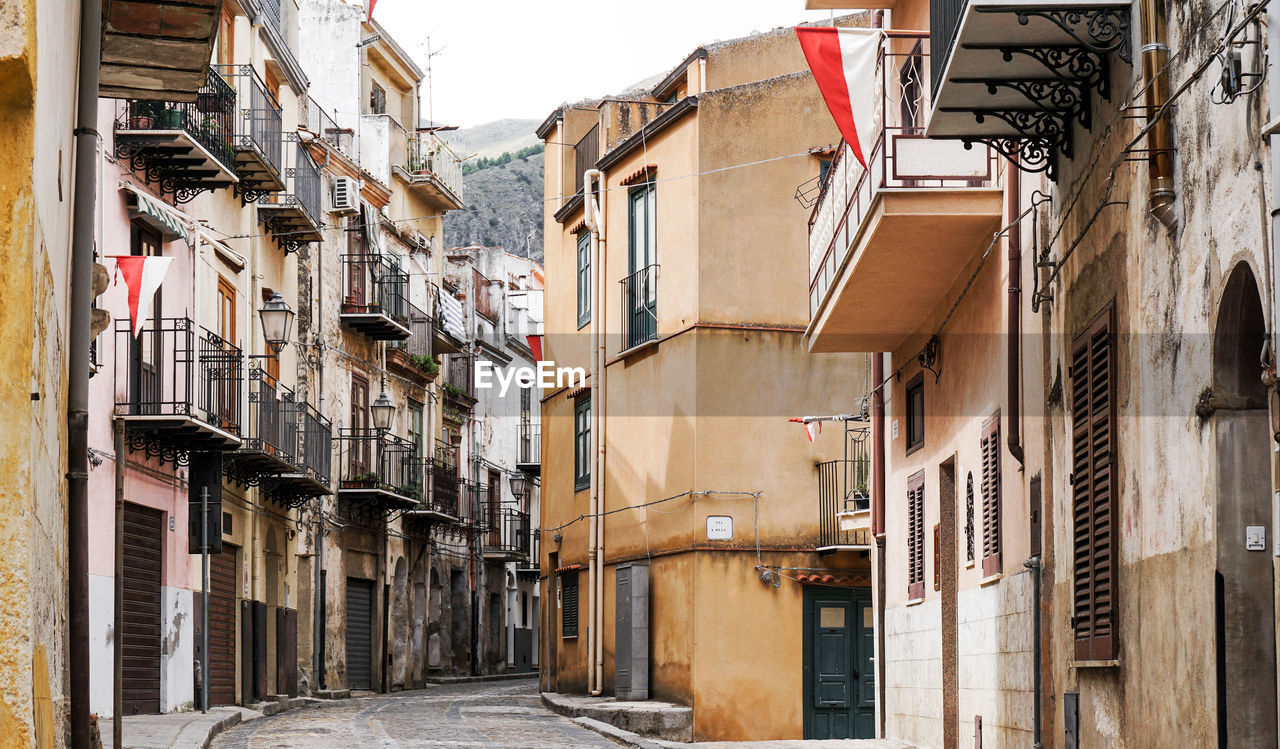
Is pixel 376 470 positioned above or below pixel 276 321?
below

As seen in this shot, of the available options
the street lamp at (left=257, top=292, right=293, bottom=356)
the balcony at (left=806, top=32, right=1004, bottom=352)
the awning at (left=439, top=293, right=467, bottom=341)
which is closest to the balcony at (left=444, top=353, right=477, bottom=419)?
the awning at (left=439, top=293, right=467, bottom=341)

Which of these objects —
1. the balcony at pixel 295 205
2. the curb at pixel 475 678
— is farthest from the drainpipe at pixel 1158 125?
the curb at pixel 475 678

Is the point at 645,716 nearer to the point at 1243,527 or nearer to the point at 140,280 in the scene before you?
the point at 140,280

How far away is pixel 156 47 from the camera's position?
958cm

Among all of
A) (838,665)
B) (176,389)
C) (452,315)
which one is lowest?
(838,665)

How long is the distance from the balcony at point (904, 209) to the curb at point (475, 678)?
86.0 ft

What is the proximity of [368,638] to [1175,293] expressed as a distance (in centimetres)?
2851

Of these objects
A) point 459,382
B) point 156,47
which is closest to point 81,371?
point 156,47

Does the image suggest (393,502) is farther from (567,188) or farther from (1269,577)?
(1269,577)

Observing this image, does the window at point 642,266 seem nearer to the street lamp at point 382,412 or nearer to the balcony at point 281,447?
the balcony at point 281,447

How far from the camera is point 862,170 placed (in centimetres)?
1386

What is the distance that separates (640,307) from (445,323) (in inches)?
624

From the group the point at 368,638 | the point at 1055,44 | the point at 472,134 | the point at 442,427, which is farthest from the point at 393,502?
the point at 472,134

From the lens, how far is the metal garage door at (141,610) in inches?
773
